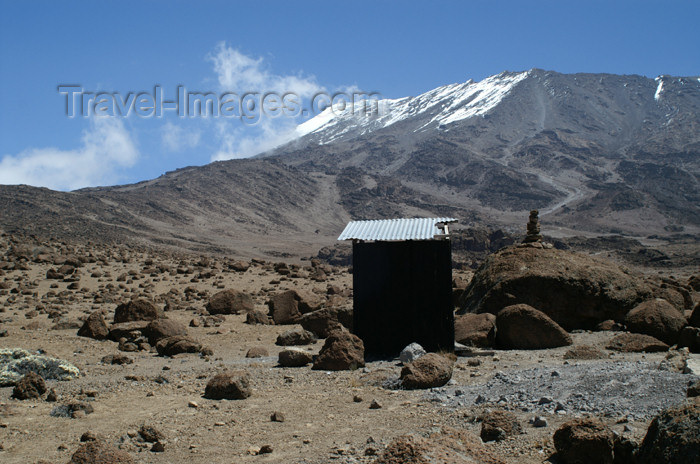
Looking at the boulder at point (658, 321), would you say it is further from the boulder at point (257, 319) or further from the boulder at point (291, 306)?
the boulder at point (257, 319)

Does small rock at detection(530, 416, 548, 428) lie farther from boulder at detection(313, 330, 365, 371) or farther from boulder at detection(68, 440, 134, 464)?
boulder at detection(313, 330, 365, 371)

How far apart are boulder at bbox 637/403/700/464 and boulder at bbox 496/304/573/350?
6.50 metres

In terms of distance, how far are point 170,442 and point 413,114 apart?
16453 cm

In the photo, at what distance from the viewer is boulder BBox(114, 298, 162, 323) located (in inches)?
523

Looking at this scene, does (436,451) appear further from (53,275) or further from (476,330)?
(53,275)

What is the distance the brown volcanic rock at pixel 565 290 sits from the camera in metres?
12.4

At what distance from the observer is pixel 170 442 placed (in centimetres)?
579

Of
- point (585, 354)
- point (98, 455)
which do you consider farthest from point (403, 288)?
point (98, 455)


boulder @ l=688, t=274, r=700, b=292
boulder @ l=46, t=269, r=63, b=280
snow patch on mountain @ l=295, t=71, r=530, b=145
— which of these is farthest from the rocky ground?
snow patch on mountain @ l=295, t=71, r=530, b=145

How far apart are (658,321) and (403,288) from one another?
15.1 ft

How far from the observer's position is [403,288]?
10414 millimetres

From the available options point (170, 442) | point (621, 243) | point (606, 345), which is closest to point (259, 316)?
point (606, 345)

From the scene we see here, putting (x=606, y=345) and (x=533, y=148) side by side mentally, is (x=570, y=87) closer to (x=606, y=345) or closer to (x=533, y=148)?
(x=533, y=148)

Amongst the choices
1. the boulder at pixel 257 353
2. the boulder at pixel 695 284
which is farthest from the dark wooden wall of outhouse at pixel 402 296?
the boulder at pixel 695 284
